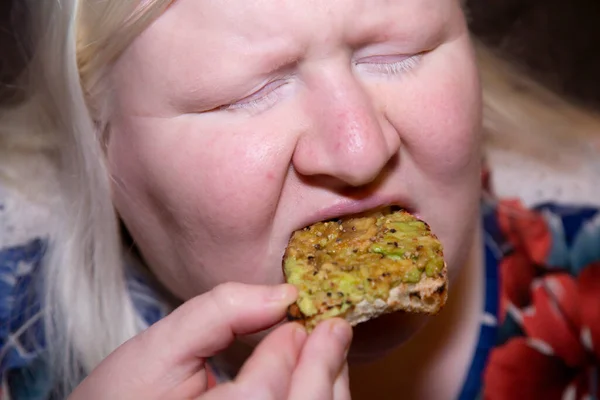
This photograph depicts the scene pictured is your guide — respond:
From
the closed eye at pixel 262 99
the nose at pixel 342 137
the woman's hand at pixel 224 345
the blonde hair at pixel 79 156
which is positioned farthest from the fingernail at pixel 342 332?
the blonde hair at pixel 79 156

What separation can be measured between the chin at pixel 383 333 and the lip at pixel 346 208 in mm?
162

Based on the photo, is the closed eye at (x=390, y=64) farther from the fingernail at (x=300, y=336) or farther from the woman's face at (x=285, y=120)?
the fingernail at (x=300, y=336)

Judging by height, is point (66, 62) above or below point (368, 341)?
above

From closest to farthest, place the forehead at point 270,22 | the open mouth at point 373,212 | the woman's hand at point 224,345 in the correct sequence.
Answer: the woman's hand at point 224,345, the forehead at point 270,22, the open mouth at point 373,212

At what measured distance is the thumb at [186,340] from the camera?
0.86 meters

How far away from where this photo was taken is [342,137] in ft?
3.11

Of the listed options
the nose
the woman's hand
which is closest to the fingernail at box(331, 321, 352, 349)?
the woman's hand

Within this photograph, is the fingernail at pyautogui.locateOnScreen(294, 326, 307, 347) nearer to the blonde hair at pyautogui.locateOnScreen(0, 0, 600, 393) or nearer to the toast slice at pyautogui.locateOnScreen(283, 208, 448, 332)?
the toast slice at pyautogui.locateOnScreen(283, 208, 448, 332)

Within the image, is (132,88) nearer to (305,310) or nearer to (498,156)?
(305,310)

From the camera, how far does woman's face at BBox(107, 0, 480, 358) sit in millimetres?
953

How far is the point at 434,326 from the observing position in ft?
4.54

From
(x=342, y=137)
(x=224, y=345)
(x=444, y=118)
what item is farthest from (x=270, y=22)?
(x=224, y=345)

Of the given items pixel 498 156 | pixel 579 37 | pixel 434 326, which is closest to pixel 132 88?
pixel 434 326

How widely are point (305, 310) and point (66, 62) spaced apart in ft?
1.74
